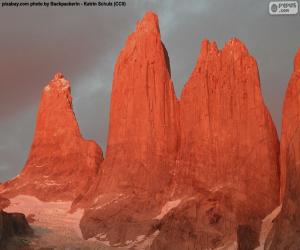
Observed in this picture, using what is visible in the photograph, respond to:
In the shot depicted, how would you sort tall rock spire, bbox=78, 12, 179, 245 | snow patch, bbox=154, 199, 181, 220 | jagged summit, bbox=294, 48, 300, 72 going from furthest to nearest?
1. tall rock spire, bbox=78, 12, 179, 245
2. snow patch, bbox=154, 199, 181, 220
3. jagged summit, bbox=294, 48, 300, 72

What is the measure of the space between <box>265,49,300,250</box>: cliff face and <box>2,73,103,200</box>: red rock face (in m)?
27.5

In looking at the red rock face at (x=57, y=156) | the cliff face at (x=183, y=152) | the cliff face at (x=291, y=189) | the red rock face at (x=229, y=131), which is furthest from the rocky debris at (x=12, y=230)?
the cliff face at (x=291, y=189)

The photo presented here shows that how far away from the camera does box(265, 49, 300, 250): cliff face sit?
57.9 m

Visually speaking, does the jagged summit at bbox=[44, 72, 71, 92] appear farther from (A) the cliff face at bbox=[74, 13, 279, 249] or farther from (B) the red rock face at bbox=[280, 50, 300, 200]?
(B) the red rock face at bbox=[280, 50, 300, 200]

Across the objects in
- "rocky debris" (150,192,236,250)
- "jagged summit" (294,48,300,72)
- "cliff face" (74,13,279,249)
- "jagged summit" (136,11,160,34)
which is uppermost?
"jagged summit" (136,11,160,34)

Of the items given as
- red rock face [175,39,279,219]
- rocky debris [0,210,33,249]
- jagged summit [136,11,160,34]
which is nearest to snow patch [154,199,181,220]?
red rock face [175,39,279,219]

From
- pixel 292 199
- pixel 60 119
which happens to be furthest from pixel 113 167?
pixel 292 199

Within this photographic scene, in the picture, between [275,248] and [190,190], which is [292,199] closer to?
[275,248]

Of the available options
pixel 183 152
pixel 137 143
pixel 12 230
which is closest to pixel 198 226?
pixel 183 152

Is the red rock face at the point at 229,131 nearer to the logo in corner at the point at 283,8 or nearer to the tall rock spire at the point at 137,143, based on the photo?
the tall rock spire at the point at 137,143

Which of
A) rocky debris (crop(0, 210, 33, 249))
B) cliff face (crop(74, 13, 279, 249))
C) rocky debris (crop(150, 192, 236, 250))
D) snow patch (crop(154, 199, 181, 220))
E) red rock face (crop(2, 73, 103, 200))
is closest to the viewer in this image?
rocky debris (crop(150, 192, 236, 250))

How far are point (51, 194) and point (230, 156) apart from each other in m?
23.6

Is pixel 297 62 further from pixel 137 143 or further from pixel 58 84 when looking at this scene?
pixel 58 84

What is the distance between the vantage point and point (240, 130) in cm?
7469
